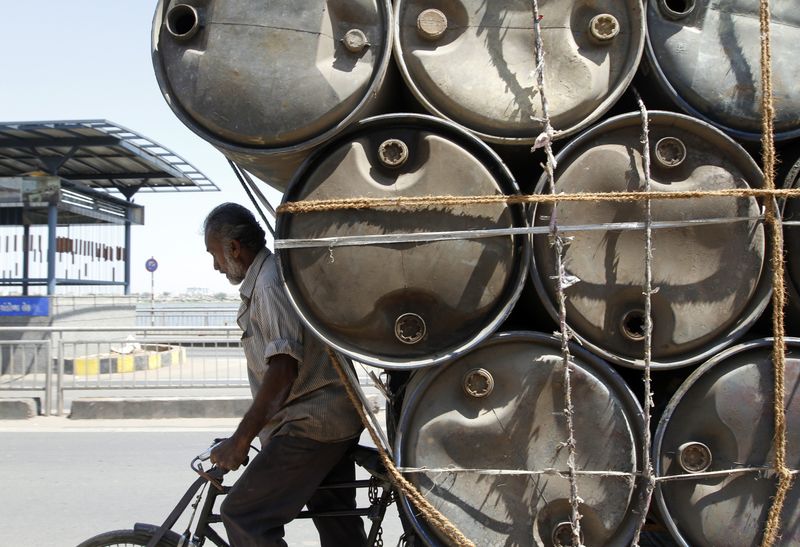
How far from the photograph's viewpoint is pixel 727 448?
1928mm

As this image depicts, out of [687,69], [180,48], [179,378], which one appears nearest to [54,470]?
[179,378]

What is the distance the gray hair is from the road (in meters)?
2.18

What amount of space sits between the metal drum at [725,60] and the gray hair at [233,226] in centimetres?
134

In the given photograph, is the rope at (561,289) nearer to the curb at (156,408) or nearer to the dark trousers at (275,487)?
the dark trousers at (275,487)

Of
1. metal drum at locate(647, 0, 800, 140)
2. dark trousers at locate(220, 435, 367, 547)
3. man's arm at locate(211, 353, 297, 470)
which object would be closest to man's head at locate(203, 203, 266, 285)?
man's arm at locate(211, 353, 297, 470)

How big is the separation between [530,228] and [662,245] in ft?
1.27

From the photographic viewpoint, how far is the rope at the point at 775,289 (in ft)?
6.05

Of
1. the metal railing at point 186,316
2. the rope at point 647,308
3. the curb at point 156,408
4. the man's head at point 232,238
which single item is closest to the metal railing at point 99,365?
the curb at point 156,408

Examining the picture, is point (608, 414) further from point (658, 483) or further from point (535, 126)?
point (535, 126)

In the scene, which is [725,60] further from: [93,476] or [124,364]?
[124,364]

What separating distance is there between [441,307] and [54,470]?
15.7 feet

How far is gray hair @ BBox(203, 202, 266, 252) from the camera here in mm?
2293

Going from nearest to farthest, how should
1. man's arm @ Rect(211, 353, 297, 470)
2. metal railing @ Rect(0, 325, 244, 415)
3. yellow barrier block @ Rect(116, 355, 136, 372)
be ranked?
man's arm @ Rect(211, 353, 297, 470) → metal railing @ Rect(0, 325, 244, 415) → yellow barrier block @ Rect(116, 355, 136, 372)

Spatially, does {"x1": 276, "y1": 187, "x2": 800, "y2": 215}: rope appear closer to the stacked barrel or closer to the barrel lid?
the stacked barrel
